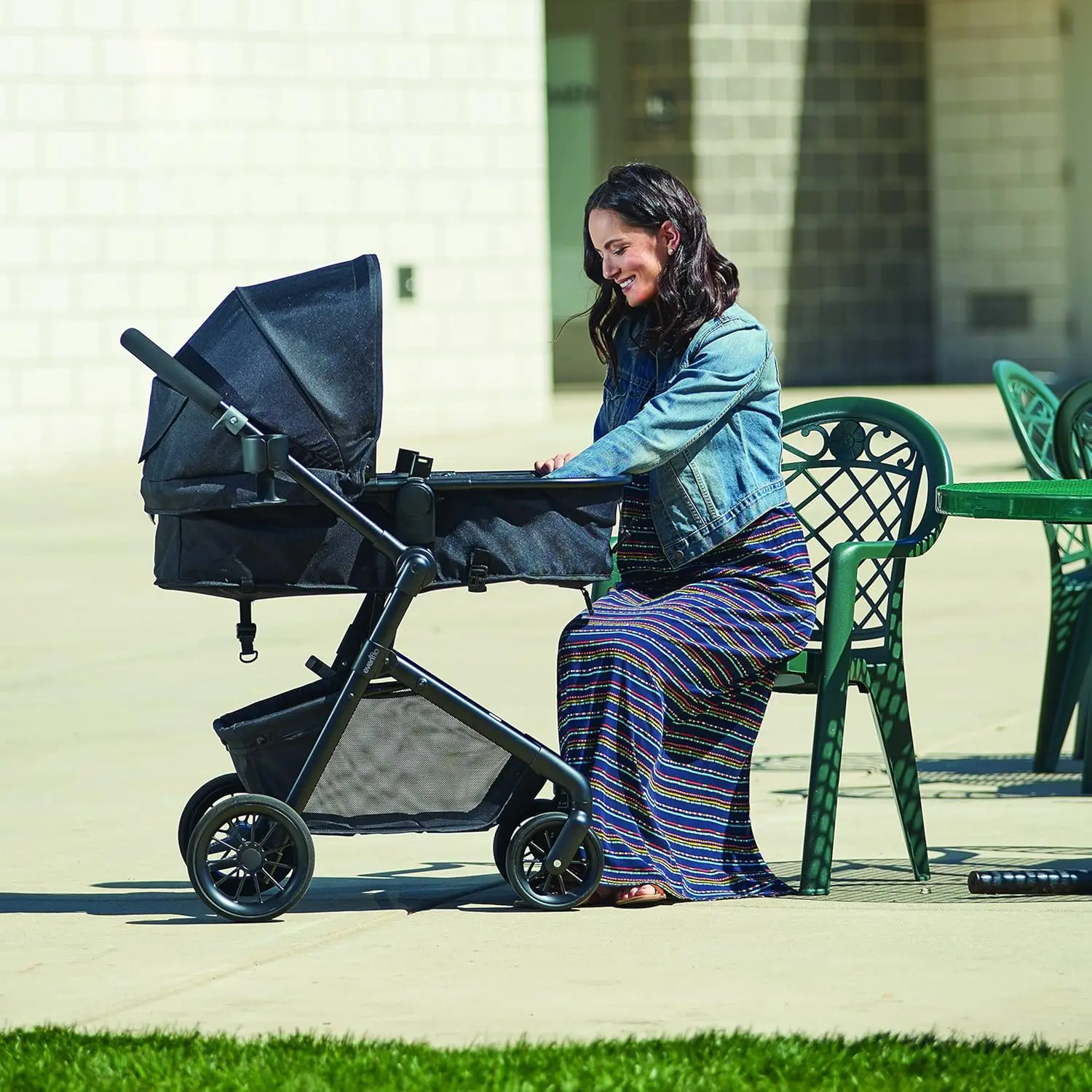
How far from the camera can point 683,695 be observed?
17.0 ft

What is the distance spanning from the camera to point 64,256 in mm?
17828

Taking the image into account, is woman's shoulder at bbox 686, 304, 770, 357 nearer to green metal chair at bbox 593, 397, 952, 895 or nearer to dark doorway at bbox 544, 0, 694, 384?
green metal chair at bbox 593, 397, 952, 895

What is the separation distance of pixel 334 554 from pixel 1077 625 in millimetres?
2737

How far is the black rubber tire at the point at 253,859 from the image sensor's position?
194 inches

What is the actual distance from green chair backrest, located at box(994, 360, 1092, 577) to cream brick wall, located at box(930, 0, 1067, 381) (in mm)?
17701

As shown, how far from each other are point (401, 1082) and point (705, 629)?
168cm

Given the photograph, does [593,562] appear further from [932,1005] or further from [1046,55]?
[1046,55]

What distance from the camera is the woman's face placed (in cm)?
530

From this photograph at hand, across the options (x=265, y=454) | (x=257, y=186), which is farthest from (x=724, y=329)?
(x=257, y=186)

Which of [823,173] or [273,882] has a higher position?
[823,173]

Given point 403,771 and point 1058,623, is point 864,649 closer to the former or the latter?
point 403,771

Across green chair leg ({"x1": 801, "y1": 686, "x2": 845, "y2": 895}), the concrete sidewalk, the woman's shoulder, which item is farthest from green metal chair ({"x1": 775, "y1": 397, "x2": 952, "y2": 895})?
the woman's shoulder

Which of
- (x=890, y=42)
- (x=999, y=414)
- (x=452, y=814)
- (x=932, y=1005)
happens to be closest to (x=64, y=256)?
(x=999, y=414)

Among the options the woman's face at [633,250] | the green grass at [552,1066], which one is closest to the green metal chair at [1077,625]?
the woman's face at [633,250]
